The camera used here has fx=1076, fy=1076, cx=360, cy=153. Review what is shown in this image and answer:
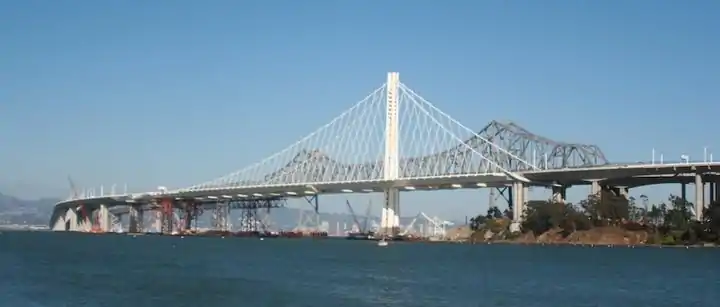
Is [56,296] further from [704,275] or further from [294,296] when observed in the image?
[704,275]

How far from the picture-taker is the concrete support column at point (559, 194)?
3932 inches

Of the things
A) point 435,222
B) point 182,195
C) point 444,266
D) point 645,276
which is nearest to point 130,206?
point 182,195

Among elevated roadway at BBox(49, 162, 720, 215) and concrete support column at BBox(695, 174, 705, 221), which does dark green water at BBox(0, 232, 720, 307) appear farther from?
elevated roadway at BBox(49, 162, 720, 215)

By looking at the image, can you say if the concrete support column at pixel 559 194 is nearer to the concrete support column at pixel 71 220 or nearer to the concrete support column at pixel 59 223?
the concrete support column at pixel 71 220

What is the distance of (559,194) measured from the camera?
101000mm

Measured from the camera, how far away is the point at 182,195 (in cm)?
12475

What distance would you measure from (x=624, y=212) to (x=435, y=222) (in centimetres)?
5347

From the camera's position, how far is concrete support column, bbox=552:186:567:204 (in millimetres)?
99875

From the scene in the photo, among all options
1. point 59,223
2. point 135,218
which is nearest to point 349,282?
point 135,218

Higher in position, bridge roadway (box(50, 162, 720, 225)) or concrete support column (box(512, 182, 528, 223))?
bridge roadway (box(50, 162, 720, 225))

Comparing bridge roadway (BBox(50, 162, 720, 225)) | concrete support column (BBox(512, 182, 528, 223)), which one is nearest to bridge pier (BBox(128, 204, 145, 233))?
bridge roadway (BBox(50, 162, 720, 225))

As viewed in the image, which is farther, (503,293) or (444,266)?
(444,266)

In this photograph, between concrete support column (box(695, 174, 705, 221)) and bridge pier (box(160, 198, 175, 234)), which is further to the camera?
bridge pier (box(160, 198, 175, 234))

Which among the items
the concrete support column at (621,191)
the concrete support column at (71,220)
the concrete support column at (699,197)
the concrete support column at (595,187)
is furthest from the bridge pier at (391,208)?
the concrete support column at (71,220)
